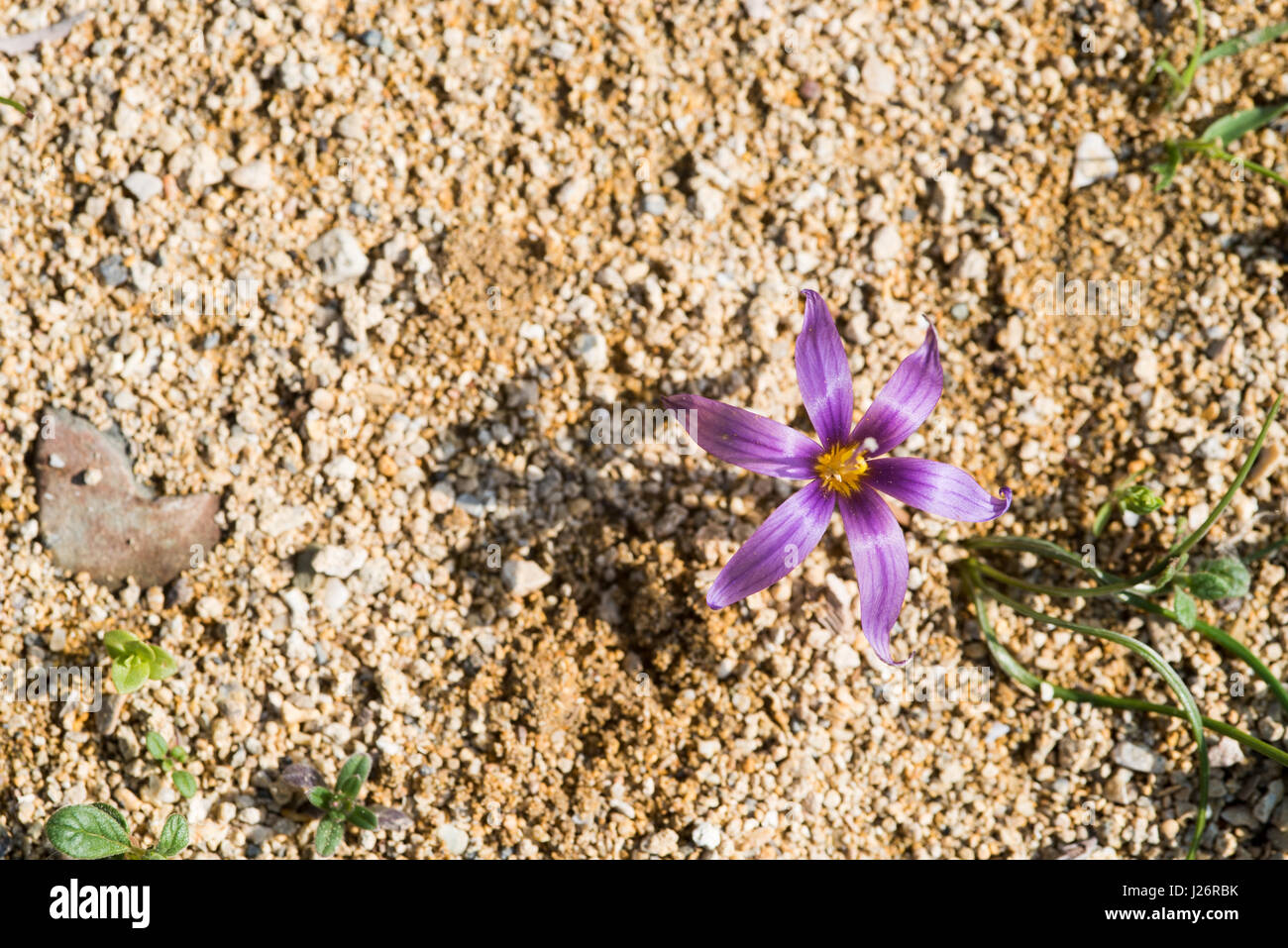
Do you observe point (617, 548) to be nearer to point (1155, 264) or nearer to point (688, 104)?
point (688, 104)

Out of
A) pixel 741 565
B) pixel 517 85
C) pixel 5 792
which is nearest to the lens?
pixel 741 565

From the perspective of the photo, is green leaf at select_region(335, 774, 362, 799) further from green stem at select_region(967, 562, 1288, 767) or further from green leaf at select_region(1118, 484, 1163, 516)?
green leaf at select_region(1118, 484, 1163, 516)

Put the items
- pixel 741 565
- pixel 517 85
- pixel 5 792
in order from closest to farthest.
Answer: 1. pixel 741 565
2. pixel 5 792
3. pixel 517 85

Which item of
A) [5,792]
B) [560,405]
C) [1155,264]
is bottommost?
[5,792]

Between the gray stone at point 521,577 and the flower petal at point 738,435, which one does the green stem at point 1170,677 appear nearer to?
the flower petal at point 738,435

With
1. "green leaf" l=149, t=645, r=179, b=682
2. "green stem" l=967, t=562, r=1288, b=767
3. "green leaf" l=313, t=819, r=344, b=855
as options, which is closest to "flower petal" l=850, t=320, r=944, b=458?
"green stem" l=967, t=562, r=1288, b=767

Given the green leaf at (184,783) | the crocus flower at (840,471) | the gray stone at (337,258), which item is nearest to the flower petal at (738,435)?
the crocus flower at (840,471)

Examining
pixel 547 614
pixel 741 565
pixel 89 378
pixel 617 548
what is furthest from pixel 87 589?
pixel 741 565
